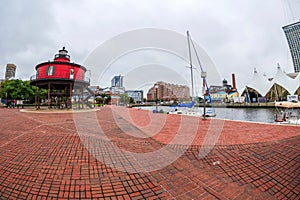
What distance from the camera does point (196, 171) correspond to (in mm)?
3662

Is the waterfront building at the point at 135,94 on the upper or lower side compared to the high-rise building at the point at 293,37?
lower

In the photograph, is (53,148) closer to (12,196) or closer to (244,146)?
(12,196)

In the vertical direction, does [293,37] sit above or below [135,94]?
above

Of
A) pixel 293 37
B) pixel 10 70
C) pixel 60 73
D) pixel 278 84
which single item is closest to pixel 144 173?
pixel 60 73

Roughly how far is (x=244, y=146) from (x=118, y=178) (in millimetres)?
4410

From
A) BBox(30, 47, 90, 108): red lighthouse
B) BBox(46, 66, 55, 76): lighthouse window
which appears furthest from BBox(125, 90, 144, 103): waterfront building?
BBox(46, 66, 55, 76): lighthouse window

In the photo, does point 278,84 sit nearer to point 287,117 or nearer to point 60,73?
point 287,117

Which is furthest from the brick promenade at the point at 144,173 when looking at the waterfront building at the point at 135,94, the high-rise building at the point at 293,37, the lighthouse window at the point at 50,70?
the waterfront building at the point at 135,94

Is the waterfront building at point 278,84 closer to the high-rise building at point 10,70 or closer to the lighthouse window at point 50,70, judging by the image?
the lighthouse window at point 50,70

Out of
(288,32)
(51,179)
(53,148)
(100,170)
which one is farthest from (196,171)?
(288,32)

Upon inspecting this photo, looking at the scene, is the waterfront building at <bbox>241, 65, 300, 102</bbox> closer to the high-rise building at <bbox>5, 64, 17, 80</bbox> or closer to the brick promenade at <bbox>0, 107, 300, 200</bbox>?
the brick promenade at <bbox>0, 107, 300, 200</bbox>

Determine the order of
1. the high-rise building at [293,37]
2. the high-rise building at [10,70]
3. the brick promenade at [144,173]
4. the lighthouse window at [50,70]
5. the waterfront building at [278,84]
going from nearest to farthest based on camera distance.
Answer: the brick promenade at [144,173] < the lighthouse window at [50,70] < the high-rise building at [293,37] < the waterfront building at [278,84] < the high-rise building at [10,70]

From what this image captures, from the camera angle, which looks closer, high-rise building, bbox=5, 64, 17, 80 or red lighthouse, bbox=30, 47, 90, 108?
red lighthouse, bbox=30, 47, 90, 108

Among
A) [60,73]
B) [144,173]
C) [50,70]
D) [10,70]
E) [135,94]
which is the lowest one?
[144,173]
